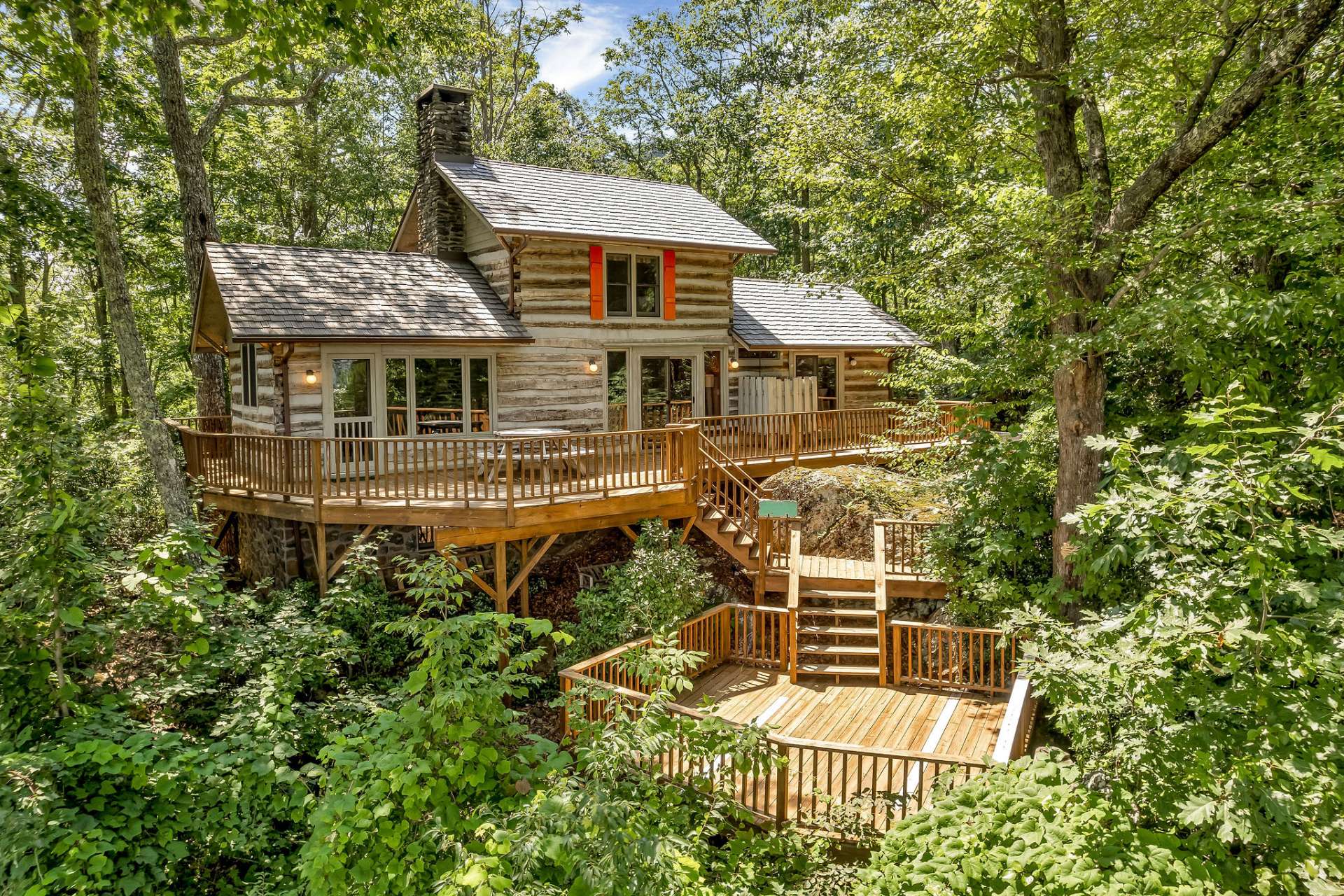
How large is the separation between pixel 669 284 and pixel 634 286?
0.82 metres

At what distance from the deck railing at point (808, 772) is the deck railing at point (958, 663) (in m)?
1.99

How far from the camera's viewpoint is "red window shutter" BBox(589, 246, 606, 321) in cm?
1522

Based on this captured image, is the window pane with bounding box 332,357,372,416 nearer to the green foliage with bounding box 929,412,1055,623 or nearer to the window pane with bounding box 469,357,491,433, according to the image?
the window pane with bounding box 469,357,491,433

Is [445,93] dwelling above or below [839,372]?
above

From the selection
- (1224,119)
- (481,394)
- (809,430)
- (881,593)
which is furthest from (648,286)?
(1224,119)

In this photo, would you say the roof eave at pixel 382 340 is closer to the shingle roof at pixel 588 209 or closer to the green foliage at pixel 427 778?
the shingle roof at pixel 588 209

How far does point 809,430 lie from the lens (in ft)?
50.7

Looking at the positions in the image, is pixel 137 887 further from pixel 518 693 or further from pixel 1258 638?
pixel 1258 638

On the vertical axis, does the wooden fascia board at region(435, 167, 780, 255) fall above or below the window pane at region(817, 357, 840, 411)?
above

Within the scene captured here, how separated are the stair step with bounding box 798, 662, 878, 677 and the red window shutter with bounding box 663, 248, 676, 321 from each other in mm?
8753

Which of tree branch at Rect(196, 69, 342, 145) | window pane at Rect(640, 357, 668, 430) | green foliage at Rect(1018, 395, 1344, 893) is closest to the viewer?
green foliage at Rect(1018, 395, 1344, 893)

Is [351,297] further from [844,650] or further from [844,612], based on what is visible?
[844,650]

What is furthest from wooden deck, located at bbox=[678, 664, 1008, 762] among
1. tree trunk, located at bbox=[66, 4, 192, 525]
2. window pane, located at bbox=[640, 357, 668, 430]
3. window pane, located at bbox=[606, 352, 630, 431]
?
tree trunk, located at bbox=[66, 4, 192, 525]

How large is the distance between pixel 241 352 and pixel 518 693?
515 inches
